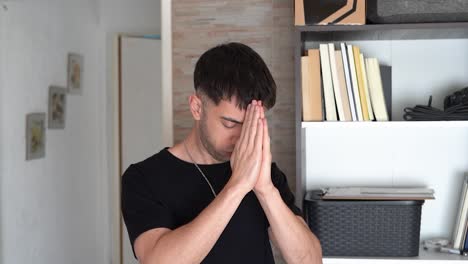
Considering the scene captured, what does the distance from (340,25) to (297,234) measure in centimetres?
82

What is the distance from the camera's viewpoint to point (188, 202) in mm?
1666

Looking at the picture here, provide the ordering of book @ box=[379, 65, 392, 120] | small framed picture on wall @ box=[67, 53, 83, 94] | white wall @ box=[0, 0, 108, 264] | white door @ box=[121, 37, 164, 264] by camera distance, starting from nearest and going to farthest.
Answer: book @ box=[379, 65, 392, 120]
white wall @ box=[0, 0, 108, 264]
small framed picture on wall @ box=[67, 53, 83, 94]
white door @ box=[121, 37, 164, 264]

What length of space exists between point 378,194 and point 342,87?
39cm

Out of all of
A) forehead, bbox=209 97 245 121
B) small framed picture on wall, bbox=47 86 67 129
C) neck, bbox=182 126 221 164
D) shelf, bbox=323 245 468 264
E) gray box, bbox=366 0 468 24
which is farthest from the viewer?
small framed picture on wall, bbox=47 86 67 129

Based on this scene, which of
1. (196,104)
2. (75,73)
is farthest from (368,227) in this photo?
(75,73)

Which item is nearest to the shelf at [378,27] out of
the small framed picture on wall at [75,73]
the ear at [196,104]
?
the ear at [196,104]

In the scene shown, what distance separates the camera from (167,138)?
2590 mm

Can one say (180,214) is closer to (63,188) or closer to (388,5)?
(388,5)

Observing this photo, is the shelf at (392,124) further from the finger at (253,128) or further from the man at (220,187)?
the finger at (253,128)

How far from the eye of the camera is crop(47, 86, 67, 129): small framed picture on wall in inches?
156

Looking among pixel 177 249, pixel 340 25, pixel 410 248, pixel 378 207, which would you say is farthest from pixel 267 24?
pixel 177 249

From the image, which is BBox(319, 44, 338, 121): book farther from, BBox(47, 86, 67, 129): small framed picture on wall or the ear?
BBox(47, 86, 67, 129): small framed picture on wall

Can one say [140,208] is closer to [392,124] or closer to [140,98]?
[392,124]

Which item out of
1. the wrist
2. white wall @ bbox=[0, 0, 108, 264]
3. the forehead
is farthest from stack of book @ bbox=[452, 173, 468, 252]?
white wall @ bbox=[0, 0, 108, 264]
